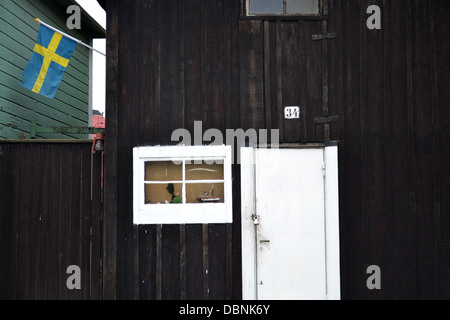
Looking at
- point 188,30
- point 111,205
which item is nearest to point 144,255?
point 111,205

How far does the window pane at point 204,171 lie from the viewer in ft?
16.5

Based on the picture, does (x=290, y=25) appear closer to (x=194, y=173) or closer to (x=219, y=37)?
(x=219, y=37)

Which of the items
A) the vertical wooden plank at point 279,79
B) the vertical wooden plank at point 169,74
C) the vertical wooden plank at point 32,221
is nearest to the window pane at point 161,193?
the vertical wooden plank at point 169,74

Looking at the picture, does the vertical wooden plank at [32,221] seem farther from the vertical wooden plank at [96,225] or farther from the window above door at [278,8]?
the window above door at [278,8]

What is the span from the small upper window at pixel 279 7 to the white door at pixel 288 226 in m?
1.85

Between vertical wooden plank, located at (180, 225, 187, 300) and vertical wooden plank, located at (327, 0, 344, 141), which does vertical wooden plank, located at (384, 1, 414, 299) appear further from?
vertical wooden plank, located at (180, 225, 187, 300)

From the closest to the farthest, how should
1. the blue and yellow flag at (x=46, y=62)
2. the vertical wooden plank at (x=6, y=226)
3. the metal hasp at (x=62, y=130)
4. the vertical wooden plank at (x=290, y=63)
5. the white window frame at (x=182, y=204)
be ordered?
the white window frame at (x=182, y=204) → the vertical wooden plank at (x=290, y=63) → the vertical wooden plank at (x=6, y=226) → the metal hasp at (x=62, y=130) → the blue and yellow flag at (x=46, y=62)

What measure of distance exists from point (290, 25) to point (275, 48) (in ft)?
1.20

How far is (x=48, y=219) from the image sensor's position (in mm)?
5426

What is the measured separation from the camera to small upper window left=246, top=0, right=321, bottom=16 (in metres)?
5.12

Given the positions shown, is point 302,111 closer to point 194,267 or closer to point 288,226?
point 288,226
